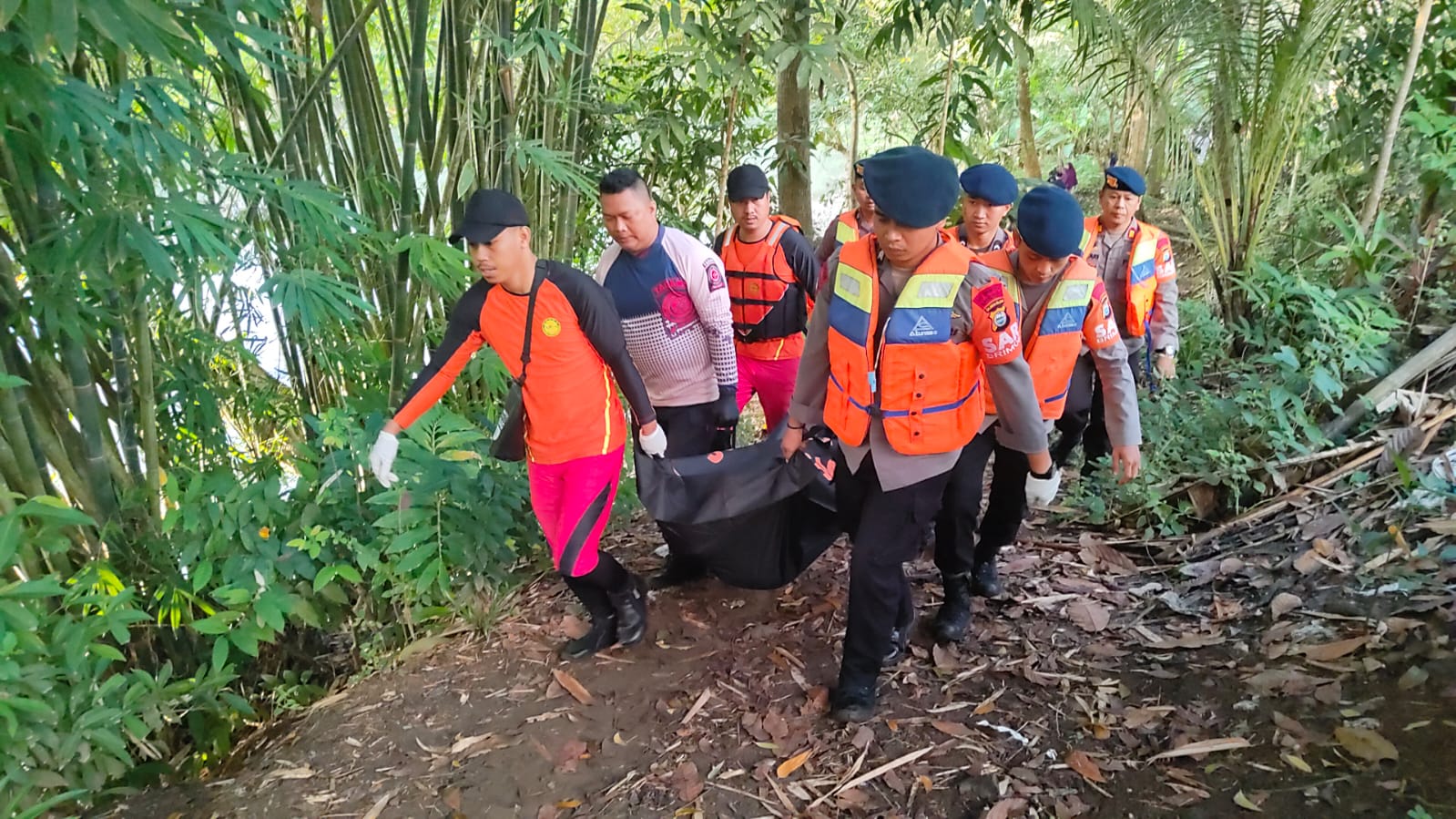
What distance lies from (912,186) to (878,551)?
983 millimetres

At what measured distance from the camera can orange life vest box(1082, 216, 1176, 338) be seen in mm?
3283

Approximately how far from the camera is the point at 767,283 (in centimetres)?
321

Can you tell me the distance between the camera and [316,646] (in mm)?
3311

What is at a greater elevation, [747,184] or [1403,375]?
[747,184]

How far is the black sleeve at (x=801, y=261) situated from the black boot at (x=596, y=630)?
4.66 ft

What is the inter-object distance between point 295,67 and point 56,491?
1.72 metres

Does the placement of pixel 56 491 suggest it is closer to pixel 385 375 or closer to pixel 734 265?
pixel 385 375

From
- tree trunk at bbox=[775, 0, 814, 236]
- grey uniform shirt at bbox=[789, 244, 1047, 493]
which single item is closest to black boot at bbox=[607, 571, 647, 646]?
grey uniform shirt at bbox=[789, 244, 1047, 493]

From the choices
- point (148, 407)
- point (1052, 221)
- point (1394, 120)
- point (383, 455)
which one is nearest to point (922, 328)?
point (1052, 221)

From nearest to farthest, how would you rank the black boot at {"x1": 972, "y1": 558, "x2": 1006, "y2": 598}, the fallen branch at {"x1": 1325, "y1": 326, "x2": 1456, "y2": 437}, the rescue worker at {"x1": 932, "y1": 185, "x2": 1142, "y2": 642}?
the rescue worker at {"x1": 932, "y1": 185, "x2": 1142, "y2": 642}, the black boot at {"x1": 972, "y1": 558, "x2": 1006, "y2": 598}, the fallen branch at {"x1": 1325, "y1": 326, "x2": 1456, "y2": 437}

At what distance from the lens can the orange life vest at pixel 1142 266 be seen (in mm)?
3283

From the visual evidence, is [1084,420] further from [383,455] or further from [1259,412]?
[383,455]

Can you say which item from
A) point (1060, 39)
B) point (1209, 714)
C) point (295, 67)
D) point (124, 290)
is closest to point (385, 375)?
point (124, 290)

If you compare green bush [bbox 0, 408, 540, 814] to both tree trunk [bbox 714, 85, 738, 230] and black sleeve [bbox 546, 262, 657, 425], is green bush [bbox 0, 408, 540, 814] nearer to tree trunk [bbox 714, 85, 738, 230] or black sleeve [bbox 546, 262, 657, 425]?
black sleeve [bbox 546, 262, 657, 425]
